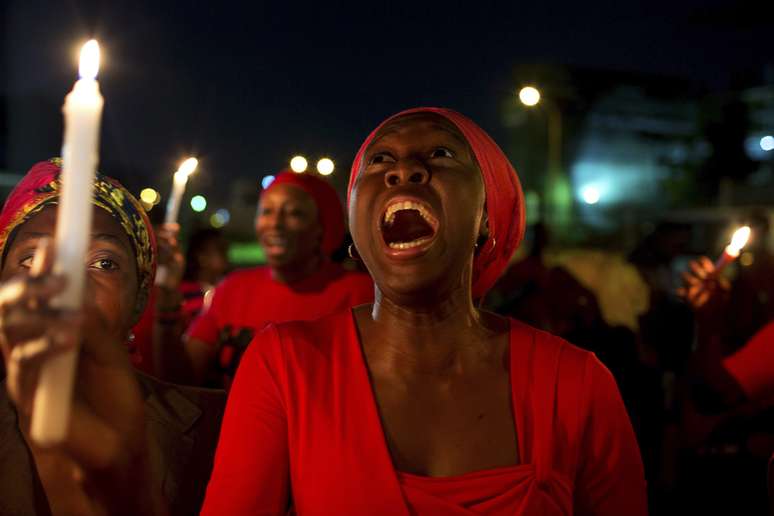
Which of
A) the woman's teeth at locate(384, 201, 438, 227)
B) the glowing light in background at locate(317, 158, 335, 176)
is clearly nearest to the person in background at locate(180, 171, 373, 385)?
the glowing light in background at locate(317, 158, 335, 176)

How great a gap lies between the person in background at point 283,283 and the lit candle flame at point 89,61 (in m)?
2.85

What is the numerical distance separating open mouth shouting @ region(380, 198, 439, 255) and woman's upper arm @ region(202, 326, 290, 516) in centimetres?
45

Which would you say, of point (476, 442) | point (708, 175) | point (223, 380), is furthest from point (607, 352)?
point (708, 175)

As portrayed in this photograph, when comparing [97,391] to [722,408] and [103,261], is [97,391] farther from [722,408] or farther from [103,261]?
[722,408]

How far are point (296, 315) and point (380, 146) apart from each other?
2257 mm

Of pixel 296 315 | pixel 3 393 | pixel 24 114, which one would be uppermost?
pixel 24 114

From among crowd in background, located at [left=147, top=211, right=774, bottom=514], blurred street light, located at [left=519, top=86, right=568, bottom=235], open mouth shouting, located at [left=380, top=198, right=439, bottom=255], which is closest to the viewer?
open mouth shouting, located at [left=380, top=198, right=439, bottom=255]

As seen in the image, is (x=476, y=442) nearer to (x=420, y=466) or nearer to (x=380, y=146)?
(x=420, y=466)

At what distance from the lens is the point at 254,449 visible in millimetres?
1710

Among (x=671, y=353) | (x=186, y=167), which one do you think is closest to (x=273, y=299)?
(x=186, y=167)

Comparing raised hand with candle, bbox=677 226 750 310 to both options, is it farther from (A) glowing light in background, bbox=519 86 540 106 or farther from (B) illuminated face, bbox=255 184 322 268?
(B) illuminated face, bbox=255 184 322 268

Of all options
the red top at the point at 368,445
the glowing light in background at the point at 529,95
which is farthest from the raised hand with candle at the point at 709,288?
the red top at the point at 368,445

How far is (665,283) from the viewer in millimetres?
5629

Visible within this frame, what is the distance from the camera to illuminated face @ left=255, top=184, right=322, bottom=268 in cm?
446
